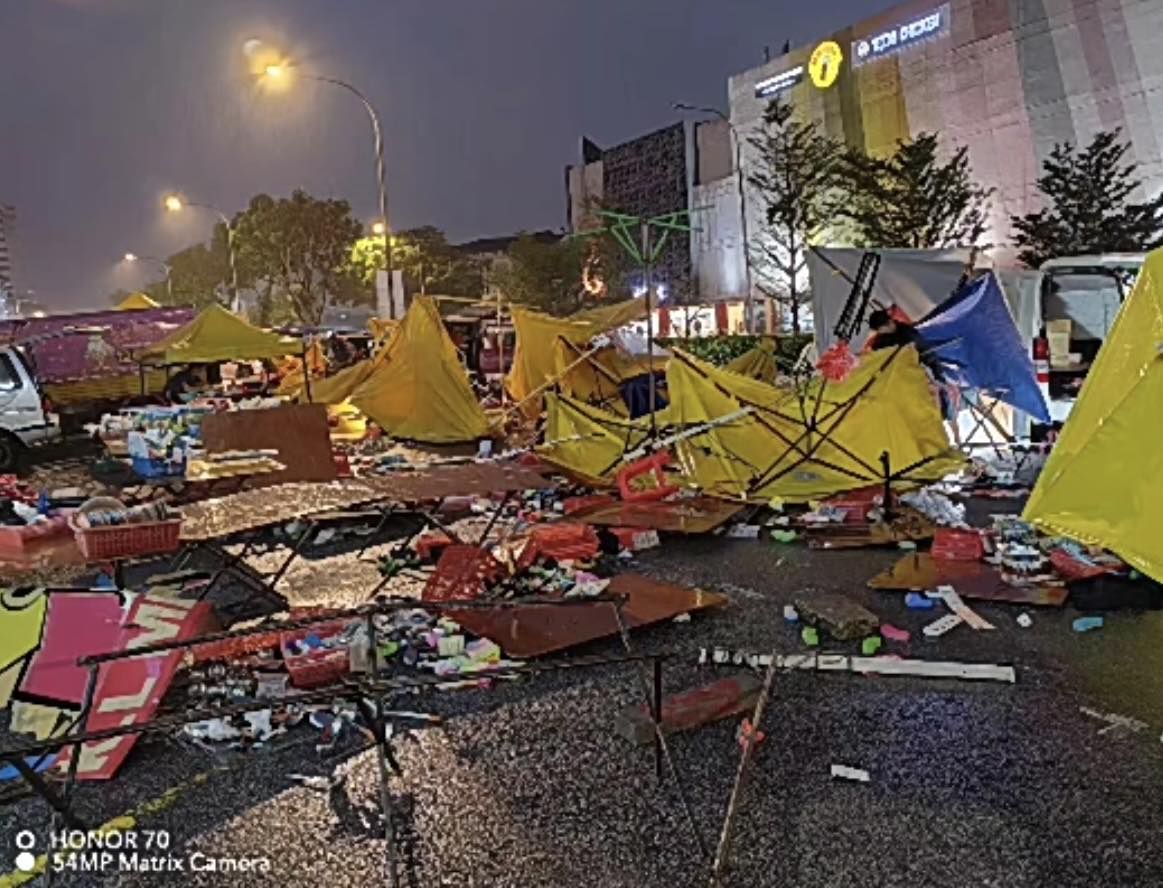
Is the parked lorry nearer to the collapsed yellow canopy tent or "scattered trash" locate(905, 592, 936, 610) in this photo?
the collapsed yellow canopy tent

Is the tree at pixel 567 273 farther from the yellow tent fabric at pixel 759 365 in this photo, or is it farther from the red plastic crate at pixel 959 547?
the red plastic crate at pixel 959 547

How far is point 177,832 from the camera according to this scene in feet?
11.9

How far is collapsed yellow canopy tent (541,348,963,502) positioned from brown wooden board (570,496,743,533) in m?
0.37

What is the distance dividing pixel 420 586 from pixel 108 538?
2255mm

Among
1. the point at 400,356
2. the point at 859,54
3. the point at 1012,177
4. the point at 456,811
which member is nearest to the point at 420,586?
the point at 456,811

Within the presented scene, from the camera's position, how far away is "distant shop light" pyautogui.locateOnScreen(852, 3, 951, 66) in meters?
28.7

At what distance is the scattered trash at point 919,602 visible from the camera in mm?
5926

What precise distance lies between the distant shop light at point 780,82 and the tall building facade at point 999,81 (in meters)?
0.09

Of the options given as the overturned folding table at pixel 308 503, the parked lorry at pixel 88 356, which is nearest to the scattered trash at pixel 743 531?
the overturned folding table at pixel 308 503

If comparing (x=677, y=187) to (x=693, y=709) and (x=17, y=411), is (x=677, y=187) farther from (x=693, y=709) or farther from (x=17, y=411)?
(x=693, y=709)

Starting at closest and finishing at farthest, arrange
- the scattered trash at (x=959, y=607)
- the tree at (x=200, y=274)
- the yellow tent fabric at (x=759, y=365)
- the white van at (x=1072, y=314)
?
1. the scattered trash at (x=959, y=607)
2. the white van at (x=1072, y=314)
3. the yellow tent fabric at (x=759, y=365)
4. the tree at (x=200, y=274)

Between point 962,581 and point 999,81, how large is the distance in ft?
81.1

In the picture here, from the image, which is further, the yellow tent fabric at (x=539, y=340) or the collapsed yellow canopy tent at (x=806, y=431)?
the yellow tent fabric at (x=539, y=340)

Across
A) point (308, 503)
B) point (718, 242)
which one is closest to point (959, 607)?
point (308, 503)
